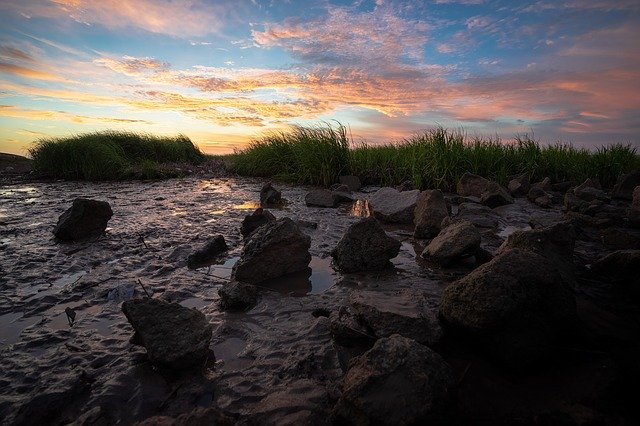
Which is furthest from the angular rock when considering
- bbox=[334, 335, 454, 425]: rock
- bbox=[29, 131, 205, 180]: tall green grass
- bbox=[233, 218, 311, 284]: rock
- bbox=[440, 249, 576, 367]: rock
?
bbox=[29, 131, 205, 180]: tall green grass

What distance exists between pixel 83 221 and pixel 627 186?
10.1m

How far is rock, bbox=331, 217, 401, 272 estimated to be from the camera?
11.1 feet

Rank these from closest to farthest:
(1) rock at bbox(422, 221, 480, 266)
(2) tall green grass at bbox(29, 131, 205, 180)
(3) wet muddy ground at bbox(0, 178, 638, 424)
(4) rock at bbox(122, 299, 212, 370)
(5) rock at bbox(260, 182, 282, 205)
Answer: (3) wet muddy ground at bbox(0, 178, 638, 424) < (4) rock at bbox(122, 299, 212, 370) < (1) rock at bbox(422, 221, 480, 266) < (5) rock at bbox(260, 182, 282, 205) < (2) tall green grass at bbox(29, 131, 205, 180)

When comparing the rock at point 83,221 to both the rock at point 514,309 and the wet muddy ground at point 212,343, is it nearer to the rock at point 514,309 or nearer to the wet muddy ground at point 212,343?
the wet muddy ground at point 212,343

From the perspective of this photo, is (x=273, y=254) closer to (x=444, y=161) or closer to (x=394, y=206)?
(x=394, y=206)

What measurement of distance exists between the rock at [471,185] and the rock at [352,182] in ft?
8.36

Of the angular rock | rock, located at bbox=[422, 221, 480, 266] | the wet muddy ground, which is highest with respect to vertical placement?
the angular rock

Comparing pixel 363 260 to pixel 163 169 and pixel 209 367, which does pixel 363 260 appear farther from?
pixel 163 169

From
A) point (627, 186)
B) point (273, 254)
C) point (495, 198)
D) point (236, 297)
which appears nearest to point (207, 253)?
point (273, 254)

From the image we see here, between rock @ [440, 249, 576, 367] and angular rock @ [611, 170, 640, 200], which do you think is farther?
angular rock @ [611, 170, 640, 200]

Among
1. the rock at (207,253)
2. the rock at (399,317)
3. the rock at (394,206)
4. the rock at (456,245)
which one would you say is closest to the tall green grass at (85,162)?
the rock at (394,206)

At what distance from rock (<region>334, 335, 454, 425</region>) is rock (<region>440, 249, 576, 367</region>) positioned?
414mm

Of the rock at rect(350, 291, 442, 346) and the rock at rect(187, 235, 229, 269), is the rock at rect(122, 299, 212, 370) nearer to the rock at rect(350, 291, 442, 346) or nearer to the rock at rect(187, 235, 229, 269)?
the rock at rect(350, 291, 442, 346)

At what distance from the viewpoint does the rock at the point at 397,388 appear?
140cm
